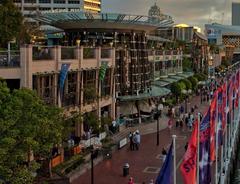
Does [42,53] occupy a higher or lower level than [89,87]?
higher

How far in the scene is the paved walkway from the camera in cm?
3250

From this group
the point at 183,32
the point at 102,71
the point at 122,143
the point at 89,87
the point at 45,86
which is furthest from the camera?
the point at 183,32

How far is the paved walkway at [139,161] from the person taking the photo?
32.5m

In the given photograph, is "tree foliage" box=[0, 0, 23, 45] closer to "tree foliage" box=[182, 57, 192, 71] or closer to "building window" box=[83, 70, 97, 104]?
"building window" box=[83, 70, 97, 104]

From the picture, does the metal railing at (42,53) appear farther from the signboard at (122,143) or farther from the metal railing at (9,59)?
the signboard at (122,143)

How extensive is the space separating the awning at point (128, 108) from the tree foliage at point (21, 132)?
103ft

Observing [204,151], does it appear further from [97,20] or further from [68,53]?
[97,20]

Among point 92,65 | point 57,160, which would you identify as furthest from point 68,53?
point 57,160

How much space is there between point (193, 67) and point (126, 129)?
7019 cm

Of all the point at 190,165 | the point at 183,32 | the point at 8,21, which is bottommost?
the point at 190,165

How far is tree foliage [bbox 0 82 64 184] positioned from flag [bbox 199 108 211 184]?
22.2 feet

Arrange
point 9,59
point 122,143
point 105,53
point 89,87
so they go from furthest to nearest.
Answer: point 105,53
point 89,87
point 122,143
point 9,59

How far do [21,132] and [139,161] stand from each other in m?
17.1

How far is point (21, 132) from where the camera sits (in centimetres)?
2148
